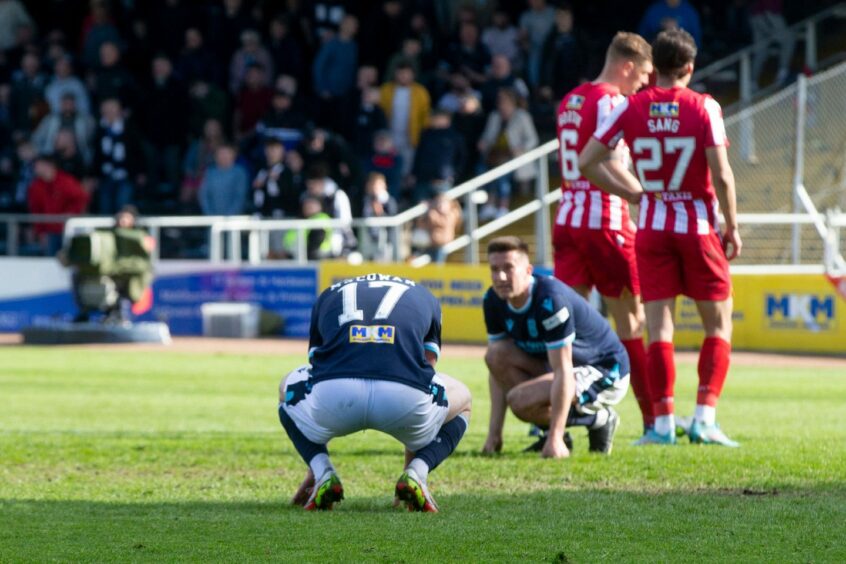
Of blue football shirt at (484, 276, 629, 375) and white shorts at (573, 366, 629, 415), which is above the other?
blue football shirt at (484, 276, 629, 375)

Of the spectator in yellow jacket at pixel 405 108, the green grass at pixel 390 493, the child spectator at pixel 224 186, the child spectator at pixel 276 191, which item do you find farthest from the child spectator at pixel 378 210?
the green grass at pixel 390 493

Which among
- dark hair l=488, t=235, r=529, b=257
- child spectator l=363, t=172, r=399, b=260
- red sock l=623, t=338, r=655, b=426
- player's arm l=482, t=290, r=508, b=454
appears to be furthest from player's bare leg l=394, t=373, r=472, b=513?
child spectator l=363, t=172, r=399, b=260

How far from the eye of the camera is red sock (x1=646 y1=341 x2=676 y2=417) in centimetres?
965

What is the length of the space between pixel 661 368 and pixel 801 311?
10888mm

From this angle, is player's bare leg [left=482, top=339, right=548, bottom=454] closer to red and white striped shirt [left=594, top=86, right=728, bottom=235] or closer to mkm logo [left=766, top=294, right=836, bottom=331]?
red and white striped shirt [left=594, top=86, right=728, bottom=235]

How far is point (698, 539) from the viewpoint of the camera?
6.23 meters

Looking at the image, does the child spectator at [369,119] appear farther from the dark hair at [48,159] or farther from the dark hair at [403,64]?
the dark hair at [48,159]

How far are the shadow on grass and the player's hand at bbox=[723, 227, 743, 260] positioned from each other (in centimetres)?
210

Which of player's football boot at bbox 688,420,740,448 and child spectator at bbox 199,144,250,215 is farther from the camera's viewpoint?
child spectator at bbox 199,144,250,215

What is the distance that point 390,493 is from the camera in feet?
25.9

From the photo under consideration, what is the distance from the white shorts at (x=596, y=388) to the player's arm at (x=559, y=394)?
0.95ft

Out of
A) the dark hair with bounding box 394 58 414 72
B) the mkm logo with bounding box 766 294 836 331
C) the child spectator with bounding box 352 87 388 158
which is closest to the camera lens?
the mkm logo with bounding box 766 294 836 331

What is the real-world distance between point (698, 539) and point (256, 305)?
17.5 meters

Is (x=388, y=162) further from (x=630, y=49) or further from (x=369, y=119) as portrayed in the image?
(x=630, y=49)
